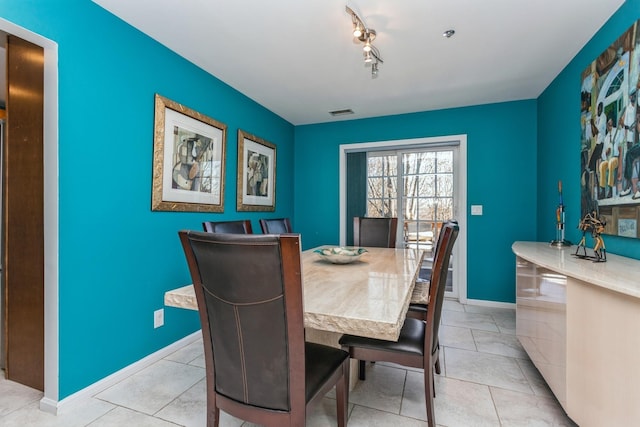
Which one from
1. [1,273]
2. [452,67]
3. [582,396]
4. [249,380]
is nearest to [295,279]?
[249,380]

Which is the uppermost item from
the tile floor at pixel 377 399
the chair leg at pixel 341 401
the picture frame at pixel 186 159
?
the picture frame at pixel 186 159

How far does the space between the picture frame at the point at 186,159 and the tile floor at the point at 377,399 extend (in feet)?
3.92

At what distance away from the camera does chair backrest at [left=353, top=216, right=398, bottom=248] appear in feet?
10.1

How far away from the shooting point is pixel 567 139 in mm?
2570

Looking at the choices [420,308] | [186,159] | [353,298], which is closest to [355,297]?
[353,298]

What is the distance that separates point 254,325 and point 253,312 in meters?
0.05

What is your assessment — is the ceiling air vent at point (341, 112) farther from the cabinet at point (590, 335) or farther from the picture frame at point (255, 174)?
the cabinet at point (590, 335)

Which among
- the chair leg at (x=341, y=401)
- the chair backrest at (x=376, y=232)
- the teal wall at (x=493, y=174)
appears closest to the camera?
the chair leg at (x=341, y=401)

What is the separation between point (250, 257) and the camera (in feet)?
3.01

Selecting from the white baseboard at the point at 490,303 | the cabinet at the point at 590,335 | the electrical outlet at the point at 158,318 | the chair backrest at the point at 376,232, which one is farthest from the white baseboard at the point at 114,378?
the white baseboard at the point at 490,303

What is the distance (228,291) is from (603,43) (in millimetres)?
2761

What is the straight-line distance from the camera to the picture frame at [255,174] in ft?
10.6

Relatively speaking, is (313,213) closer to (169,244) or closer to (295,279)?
(169,244)

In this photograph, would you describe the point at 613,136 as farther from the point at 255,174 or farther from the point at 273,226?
the point at 255,174
